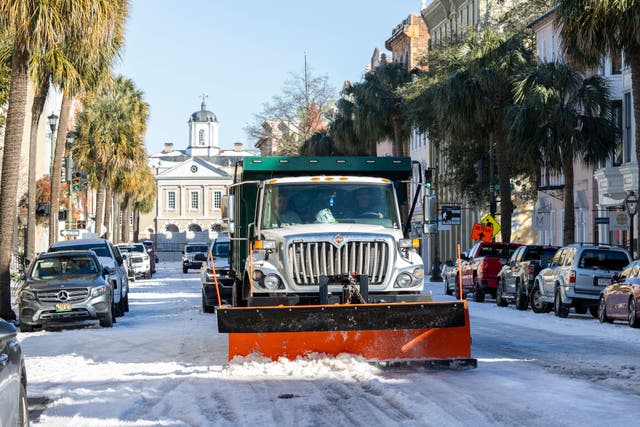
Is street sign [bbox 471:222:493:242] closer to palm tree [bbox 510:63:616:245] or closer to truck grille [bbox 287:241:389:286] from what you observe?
palm tree [bbox 510:63:616:245]

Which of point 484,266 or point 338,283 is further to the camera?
point 484,266

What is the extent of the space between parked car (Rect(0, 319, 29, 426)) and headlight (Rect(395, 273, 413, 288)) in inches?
313

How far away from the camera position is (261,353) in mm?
15109

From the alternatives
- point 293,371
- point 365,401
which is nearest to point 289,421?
point 365,401

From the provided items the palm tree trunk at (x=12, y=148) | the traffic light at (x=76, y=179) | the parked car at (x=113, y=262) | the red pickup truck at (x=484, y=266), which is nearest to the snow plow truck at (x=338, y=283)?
the palm tree trunk at (x=12, y=148)

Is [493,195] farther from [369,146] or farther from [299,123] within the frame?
[299,123]

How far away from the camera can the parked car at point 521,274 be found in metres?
32.0

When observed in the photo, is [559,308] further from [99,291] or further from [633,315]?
[99,291]

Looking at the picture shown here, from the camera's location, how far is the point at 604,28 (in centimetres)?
3000

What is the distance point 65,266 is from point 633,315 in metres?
11.8

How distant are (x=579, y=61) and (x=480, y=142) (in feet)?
73.9

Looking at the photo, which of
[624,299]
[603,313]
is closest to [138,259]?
[603,313]

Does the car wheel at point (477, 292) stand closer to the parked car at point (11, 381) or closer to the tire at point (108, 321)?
the tire at point (108, 321)

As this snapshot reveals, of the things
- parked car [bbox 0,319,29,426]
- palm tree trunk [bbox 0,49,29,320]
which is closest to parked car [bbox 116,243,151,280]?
palm tree trunk [bbox 0,49,29,320]
